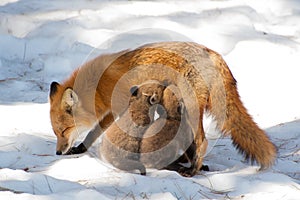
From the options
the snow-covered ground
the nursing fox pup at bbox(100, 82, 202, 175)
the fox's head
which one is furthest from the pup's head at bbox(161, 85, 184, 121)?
the fox's head

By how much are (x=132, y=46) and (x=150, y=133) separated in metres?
3.19

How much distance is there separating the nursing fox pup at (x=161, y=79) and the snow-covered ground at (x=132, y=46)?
0.73 feet

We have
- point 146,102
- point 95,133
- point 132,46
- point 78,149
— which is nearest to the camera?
point 146,102

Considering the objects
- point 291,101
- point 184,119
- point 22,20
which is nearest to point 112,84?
point 184,119

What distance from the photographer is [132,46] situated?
8328 millimetres

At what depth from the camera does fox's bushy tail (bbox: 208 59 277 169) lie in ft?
16.6

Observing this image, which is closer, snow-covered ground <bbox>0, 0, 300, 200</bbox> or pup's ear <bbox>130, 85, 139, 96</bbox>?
snow-covered ground <bbox>0, 0, 300, 200</bbox>

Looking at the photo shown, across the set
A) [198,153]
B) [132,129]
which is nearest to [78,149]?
[132,129]

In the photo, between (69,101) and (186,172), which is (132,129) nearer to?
(186,172)

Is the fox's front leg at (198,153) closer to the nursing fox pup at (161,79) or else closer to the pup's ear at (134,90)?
the nursing fox pup at (161,79)

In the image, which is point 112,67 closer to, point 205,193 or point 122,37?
point 205,193

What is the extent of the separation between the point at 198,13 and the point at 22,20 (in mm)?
2888

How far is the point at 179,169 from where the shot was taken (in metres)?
5.29

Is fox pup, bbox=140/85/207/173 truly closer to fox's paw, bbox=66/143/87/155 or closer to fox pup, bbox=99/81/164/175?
fox pup, bbox=99/81/164/175
